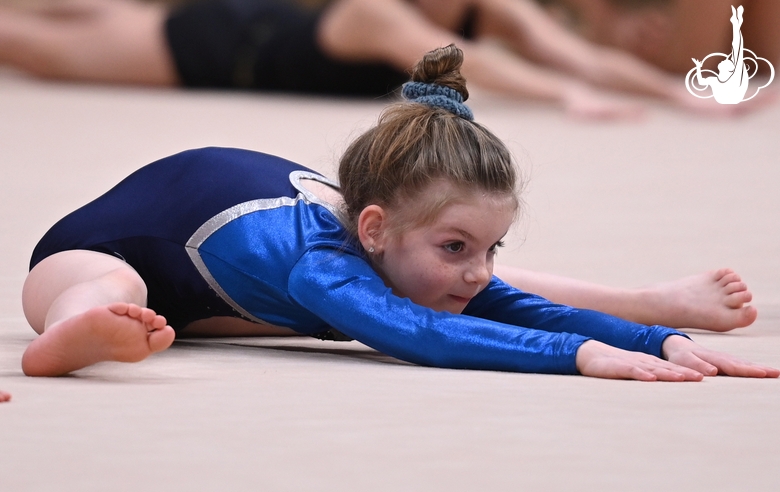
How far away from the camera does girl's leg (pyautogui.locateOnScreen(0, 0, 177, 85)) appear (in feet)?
16.0

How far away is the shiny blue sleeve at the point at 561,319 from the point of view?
1.29 meters

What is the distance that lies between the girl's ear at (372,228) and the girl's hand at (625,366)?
0.27m

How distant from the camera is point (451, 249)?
1278 mm

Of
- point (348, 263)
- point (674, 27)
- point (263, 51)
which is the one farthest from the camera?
point (674, 27)

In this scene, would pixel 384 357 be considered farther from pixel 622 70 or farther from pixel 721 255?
pixel 622 70

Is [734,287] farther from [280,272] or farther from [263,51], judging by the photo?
[263,51]

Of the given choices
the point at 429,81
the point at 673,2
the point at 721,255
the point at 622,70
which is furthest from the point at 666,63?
the point at 429,81

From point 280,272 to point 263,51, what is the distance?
3.85 metres

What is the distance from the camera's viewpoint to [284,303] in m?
1.33

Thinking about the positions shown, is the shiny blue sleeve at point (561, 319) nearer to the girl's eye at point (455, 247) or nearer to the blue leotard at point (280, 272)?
the blue leotard at point (280, 272)

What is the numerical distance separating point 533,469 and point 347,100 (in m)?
4.39

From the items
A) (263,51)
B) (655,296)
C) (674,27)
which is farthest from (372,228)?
(674,27)

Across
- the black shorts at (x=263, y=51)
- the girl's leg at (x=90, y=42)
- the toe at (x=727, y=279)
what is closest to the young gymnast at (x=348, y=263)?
the toe at (x=727, y=279)

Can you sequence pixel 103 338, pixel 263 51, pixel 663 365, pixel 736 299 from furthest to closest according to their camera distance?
1. pixel 263 51
2. pixel 736 299
3. pixel 663 365
4. pixel 103 338
